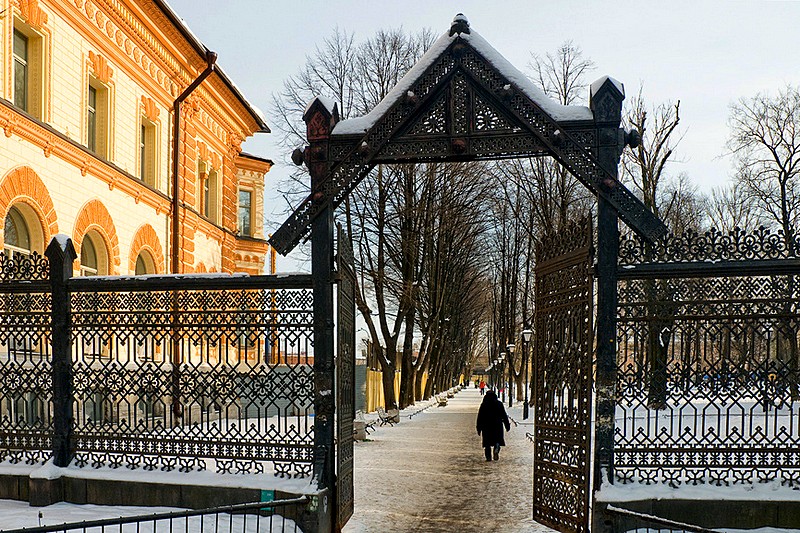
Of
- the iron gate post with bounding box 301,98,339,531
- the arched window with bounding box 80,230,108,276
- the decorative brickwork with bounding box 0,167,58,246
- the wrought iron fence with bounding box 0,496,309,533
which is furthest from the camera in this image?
the arched window with bounding box 80,230,108,276

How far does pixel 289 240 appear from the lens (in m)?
8.55

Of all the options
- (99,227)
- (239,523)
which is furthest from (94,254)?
(239,523)

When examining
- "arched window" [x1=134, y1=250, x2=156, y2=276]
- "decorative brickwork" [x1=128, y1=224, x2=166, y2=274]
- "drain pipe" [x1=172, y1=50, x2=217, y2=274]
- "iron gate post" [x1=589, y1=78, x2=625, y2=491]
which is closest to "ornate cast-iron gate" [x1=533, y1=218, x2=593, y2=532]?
"iron gate post" [x1=589, y1=78, x2=625, y2=491]

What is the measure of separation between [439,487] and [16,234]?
9.52 m

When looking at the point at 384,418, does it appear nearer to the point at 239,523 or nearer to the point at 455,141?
the point at 239,523

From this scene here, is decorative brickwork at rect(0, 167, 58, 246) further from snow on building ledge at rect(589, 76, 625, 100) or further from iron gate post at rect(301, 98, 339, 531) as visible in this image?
snow on building ledge at rect(589, 76, 625, 100)

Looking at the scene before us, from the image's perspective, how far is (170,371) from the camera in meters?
9.07

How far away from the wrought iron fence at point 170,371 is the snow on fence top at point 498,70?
1828 mm

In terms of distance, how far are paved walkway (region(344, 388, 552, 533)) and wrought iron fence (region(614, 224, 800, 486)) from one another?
8.02 ft

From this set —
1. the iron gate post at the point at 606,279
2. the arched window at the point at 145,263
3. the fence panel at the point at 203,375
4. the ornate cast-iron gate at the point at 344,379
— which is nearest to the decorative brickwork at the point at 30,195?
the arched window at the point at 145,263

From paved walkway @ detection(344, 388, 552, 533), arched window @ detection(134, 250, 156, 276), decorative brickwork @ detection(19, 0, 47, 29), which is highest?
decorative brickwork @ detection(19, 0, 47, 29)

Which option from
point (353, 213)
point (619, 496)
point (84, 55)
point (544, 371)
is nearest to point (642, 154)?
point (353, 213)

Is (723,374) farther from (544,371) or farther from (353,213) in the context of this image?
(353,213)

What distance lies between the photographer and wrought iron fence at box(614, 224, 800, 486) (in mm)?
7648
